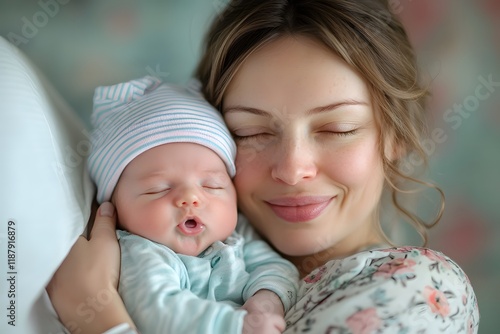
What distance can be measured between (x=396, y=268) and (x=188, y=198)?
0.39 meters

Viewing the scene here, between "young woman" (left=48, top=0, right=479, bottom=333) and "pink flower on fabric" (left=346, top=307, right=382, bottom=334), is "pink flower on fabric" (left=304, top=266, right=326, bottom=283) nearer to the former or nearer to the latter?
"young woman" (left=48, top=0, right=479, bottom=333)

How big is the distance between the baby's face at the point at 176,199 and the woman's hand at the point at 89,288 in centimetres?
8

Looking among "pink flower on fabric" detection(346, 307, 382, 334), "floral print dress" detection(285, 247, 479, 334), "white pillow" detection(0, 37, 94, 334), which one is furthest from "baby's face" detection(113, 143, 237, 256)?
"pink flower on fabric" detection(346, 307, 382, 334)

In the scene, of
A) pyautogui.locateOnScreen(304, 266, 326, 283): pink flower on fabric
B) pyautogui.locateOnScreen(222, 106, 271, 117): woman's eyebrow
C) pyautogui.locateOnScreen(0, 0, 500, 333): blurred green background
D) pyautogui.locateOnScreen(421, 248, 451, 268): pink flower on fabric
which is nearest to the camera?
pyautogui.locateOnScreen(421, 248, 451, 268): pink flower on fabric

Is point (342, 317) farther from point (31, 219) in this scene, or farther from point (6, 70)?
point (6, 70)

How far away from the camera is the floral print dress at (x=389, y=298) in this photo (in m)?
0.91

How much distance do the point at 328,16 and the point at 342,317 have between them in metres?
0.65

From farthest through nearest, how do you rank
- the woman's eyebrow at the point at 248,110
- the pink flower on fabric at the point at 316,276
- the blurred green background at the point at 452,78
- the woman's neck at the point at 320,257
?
the blurred green background at the point at 452,78, the woman's neck at the point at 320,257, the woman's eyebrow at the point at 248,110, the pink flower on fabric at the point at 316,276

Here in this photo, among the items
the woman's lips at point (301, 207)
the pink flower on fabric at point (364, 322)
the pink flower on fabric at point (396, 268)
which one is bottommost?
the woman's lips at point (301, 207)

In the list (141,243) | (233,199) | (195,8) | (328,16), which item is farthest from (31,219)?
(195,8)

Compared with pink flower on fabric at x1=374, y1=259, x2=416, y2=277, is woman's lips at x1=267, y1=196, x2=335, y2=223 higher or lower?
lower

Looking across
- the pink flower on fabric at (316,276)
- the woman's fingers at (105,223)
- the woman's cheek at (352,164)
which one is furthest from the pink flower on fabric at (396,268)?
the woman's fingers at (105,223)

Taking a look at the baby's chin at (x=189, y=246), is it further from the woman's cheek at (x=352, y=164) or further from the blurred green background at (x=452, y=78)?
the blurred green background at (x=452, y=78)

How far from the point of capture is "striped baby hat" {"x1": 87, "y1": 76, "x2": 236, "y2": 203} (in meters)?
1.15
